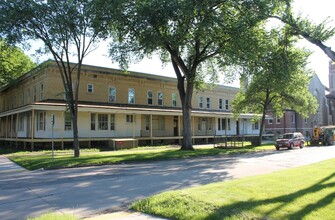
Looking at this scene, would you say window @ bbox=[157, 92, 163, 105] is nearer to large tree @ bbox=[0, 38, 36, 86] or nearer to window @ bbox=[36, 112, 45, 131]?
window @ bbox=[36, 112, 45, 131]

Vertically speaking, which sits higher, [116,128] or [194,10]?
[194,10]

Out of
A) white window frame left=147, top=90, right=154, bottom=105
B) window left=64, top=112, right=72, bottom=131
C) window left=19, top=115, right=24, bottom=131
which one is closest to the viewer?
window left=64, top=112, right=72, bottom=131

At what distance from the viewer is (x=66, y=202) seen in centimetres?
882

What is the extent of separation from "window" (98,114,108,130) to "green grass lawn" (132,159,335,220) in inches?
1046

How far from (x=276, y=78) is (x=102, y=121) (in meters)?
18.0

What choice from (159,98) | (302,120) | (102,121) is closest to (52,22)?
(102,121)

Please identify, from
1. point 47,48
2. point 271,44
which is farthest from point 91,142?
point 271,44

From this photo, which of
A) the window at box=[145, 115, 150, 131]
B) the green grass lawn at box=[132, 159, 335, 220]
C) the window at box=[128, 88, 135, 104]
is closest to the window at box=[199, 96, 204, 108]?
the window at box=[145, 115, 150, 131]

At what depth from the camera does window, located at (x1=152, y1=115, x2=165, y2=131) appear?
39875 mm

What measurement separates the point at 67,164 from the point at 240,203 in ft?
42.8

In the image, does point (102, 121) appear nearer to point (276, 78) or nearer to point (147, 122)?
point (147, 122)

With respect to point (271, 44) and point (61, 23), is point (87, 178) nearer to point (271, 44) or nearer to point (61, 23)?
point (61, 23)

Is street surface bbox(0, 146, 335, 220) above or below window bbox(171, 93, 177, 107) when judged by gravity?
below

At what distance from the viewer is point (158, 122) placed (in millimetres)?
40375
